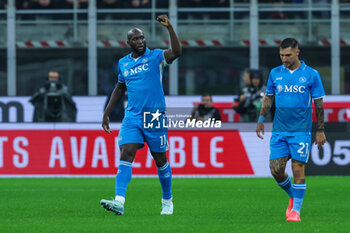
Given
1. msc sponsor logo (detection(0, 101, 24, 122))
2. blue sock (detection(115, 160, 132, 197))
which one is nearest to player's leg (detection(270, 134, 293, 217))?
blue sock (detection(115, 160, 132, 197))

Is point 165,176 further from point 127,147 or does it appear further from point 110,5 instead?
point 110,5

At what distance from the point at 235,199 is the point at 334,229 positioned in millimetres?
4294

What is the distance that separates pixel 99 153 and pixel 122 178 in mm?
7830

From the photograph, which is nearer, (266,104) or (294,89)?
(294,89)

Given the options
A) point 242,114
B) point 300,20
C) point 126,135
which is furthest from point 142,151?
point 300,20

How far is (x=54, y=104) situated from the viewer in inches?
798

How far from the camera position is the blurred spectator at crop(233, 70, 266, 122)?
18.1 meters

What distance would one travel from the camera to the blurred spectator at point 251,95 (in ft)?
59.4

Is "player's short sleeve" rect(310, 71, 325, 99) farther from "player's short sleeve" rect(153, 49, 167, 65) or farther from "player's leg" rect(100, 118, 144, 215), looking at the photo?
"player's leg" rect(100, 118, 144, 215)

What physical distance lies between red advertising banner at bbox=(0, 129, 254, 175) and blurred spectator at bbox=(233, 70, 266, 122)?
25.0 inches

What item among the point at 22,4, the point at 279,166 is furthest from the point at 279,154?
the point at 22,4

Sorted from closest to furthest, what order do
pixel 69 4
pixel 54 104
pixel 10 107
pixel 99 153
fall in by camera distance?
pixel 99 153, pixel 54 104, pixel 10 107, pixel 69 4

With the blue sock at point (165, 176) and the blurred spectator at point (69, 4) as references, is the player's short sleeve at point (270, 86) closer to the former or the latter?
the blue sock at point (165, 176)

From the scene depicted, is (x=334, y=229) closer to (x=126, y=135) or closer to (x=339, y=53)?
(x=126, y=135)
